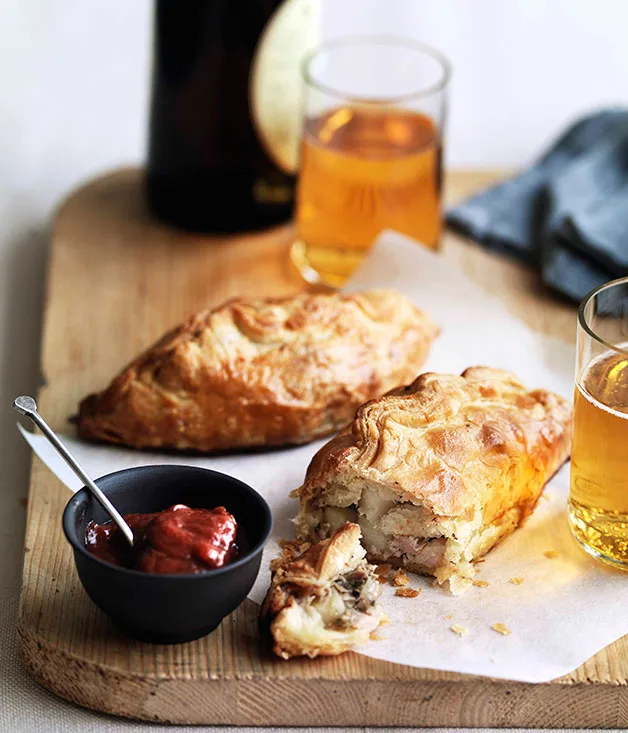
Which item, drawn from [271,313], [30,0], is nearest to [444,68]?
[271,313]

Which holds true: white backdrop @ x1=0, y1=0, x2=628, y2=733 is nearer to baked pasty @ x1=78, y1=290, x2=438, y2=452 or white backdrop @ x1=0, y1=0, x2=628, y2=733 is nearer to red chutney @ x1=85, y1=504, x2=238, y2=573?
baked pasty @ x1=78, y1=290, x2=438, y2=452

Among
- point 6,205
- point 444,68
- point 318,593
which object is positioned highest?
point 444,68

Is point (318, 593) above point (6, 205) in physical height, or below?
above

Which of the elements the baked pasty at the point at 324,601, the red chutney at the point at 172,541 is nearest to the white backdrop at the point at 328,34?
the red chutney at the point at 172,541

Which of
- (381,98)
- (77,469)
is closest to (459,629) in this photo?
(77,469)

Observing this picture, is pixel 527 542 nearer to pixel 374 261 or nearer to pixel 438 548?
pixel 438 548

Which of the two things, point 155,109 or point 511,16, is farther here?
point 511,16

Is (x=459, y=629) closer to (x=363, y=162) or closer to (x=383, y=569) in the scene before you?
(x=383, y=569)

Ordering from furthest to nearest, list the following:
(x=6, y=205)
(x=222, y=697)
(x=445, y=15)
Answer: (x=445, y=15) < (x=6, y=205) < (x=222, y=697)
